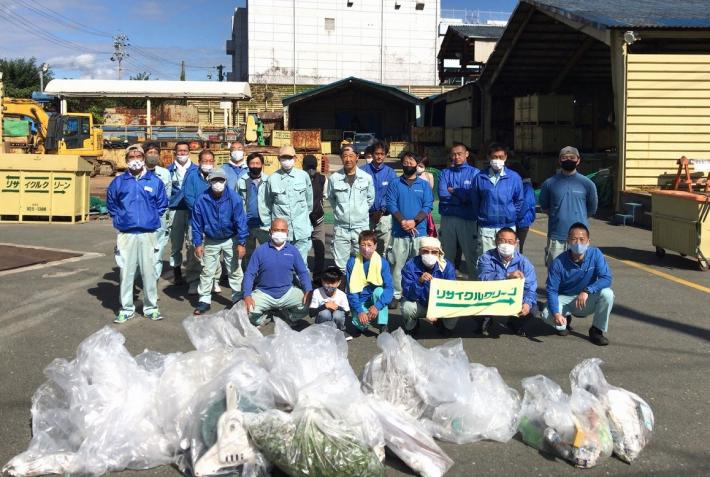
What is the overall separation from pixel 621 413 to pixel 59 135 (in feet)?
86.6

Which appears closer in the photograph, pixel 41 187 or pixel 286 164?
pixel 286 164

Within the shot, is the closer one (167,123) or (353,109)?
(167,123)

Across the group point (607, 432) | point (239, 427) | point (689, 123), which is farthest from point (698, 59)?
point (239, 427)

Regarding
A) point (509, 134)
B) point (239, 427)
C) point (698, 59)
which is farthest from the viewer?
point (509, 134)

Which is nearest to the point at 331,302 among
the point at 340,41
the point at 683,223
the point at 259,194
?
the point at 259,194

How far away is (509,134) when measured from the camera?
87.5 ft

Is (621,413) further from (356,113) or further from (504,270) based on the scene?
(356,113)

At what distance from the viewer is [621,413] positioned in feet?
13.3

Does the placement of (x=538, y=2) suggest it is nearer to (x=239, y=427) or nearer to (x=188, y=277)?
(x=188, y=277)

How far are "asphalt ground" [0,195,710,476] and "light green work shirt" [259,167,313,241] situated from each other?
125cm

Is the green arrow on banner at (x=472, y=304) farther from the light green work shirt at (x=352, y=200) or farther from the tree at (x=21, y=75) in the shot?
the tree at (x=21, y=75)

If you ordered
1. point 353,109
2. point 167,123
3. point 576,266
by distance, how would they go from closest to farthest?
point 576,266
point 167,123
point 353,109

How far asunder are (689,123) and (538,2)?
18.9 ft

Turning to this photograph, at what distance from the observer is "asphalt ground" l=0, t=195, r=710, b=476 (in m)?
4.02
